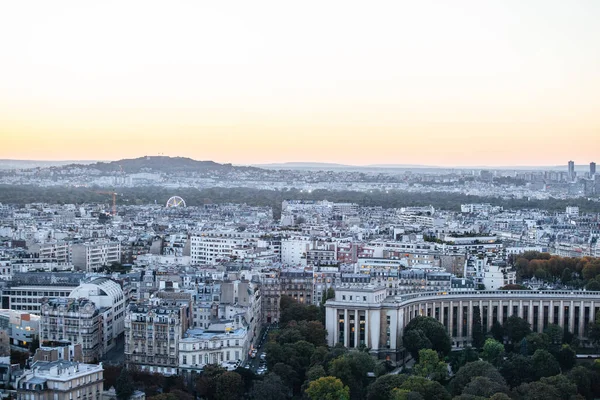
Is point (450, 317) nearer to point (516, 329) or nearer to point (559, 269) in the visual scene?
point (516, 329)

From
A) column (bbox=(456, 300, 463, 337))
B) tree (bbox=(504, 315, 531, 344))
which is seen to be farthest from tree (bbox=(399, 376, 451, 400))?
column (bbox=(456, 300, 463, 337))

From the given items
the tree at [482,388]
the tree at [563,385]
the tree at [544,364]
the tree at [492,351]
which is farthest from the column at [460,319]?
the tree at [482,388]

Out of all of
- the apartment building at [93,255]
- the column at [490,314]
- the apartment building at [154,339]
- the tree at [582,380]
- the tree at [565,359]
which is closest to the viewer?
the tree at [582,380]

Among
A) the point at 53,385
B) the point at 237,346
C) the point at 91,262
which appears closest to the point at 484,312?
the point at 237,346

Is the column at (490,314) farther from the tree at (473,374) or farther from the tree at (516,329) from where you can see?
the tree at (473,374)

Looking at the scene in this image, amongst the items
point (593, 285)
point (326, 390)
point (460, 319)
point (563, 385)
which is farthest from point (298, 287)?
point (563, 385)

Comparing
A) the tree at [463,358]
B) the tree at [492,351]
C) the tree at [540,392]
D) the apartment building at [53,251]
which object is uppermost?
the apartment building at [53,251]
